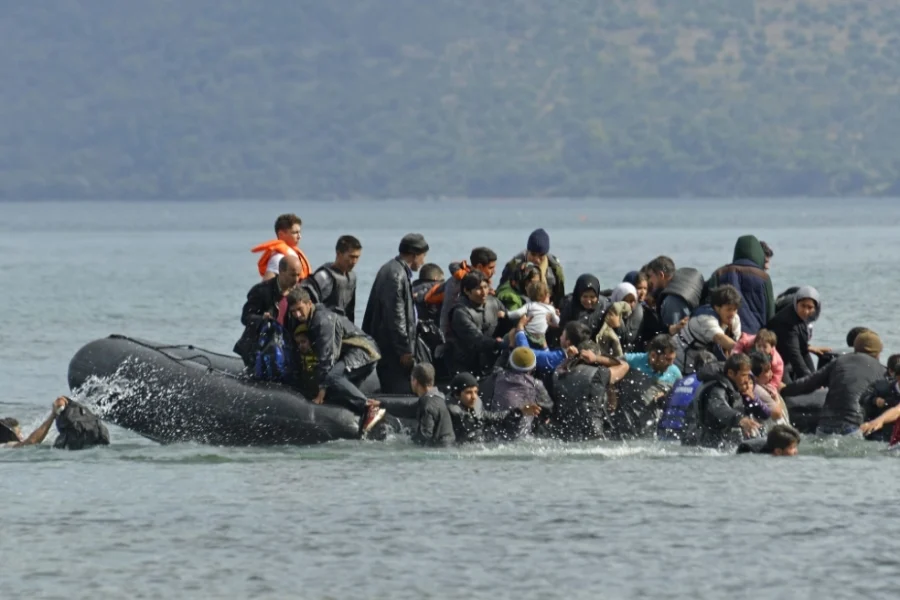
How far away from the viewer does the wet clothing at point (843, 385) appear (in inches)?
711

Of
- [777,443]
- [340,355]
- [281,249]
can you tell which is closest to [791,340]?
[777,443]

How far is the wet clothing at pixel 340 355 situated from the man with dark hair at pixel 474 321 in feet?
2.53

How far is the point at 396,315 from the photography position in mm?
18203

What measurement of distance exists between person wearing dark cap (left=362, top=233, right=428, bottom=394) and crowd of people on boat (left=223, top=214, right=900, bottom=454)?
0.02m

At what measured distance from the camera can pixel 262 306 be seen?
59.4 feet

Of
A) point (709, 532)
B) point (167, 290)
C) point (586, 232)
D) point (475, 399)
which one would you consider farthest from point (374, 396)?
point (586, 232)

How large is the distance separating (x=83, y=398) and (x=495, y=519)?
17.3 feet

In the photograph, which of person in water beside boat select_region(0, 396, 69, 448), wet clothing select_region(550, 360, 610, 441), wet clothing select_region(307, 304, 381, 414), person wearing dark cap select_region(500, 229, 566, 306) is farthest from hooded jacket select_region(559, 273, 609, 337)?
person in water beside boat select_region(0, 396, 69, 448)

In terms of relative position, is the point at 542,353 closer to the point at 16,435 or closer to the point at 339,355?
the point at 339,355

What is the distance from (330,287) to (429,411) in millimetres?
1465

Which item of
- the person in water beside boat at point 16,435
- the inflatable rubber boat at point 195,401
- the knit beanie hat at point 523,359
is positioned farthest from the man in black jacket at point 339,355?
the person in water beside boat at point 16,435

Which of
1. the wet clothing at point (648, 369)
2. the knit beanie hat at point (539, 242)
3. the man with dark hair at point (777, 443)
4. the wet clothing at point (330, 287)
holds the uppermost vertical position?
the knit beanie hat at point (539, 242)

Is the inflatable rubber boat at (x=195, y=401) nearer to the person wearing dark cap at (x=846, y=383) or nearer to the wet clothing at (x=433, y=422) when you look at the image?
the wet clothing at (x=433, y=422)

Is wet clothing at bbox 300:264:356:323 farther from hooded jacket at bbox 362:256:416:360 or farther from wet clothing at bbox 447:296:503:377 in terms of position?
wet clothing at bbox 447:296:503:377
